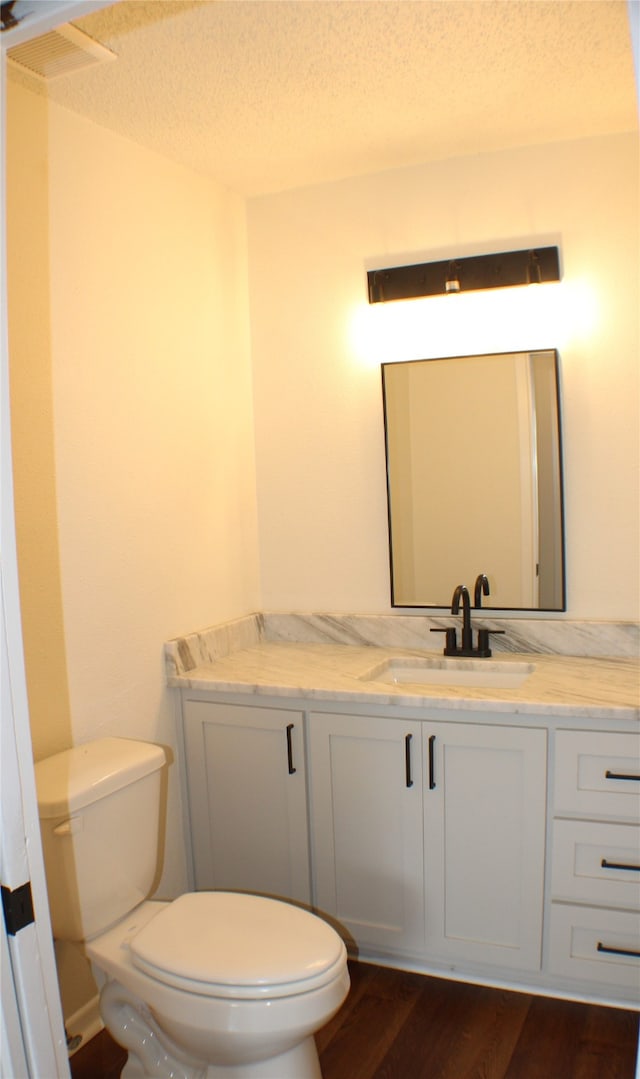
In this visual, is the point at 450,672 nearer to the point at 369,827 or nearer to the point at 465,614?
the point at 465,614

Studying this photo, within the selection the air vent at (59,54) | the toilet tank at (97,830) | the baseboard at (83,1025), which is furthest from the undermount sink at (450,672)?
the air vent at (59,54)

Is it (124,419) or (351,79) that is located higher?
(351,79)

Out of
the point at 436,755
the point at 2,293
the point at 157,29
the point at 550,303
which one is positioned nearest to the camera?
the point at 2,293

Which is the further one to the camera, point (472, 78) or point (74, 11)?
point (472, 78)

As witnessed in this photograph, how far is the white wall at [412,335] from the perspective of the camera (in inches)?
96.4

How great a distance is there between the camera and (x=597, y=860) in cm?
205

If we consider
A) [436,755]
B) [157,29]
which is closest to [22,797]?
[436,755]

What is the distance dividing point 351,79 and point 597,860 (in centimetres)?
208

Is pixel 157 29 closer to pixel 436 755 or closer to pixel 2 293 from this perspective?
pixel 2 293

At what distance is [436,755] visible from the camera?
86.5 inches

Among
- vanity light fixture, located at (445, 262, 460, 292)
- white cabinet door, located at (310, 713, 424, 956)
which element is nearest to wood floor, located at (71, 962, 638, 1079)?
white cabinet door, located at (310, 713, 424, 956)

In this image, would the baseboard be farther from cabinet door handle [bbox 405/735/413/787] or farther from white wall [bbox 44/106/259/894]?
cabinet door handle [bbox 405/735/413/787]

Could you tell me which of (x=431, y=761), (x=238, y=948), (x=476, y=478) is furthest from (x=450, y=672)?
(x=238, y=948)

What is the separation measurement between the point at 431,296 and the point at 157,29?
46.0 inches
